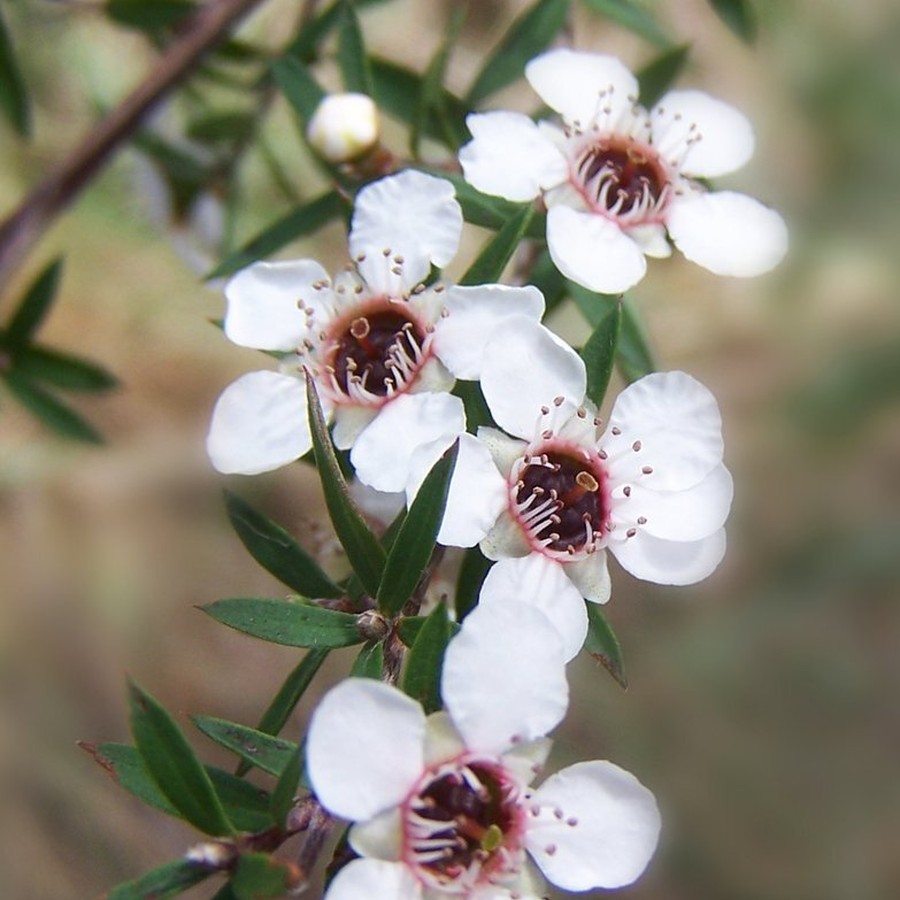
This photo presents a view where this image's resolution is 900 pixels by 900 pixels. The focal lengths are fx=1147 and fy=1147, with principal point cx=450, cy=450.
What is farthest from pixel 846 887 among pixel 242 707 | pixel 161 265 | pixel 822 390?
pixel 161 265

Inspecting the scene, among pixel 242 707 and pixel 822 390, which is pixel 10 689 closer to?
pixel 242 707

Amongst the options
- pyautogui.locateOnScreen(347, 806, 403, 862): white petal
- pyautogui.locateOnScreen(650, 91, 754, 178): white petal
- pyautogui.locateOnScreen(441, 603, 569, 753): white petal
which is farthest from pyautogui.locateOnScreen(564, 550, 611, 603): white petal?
pyautogui.locateOnScreen(650, 91, 754, 178): white petal

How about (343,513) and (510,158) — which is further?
(510,158)

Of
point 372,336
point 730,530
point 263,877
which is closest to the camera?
point 263,877

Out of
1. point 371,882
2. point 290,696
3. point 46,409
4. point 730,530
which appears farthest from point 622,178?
point 730,530

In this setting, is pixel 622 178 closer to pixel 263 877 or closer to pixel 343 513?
pixel 343 513

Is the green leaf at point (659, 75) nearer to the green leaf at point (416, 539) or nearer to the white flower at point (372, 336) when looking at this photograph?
the white flower at point (372, 336)
